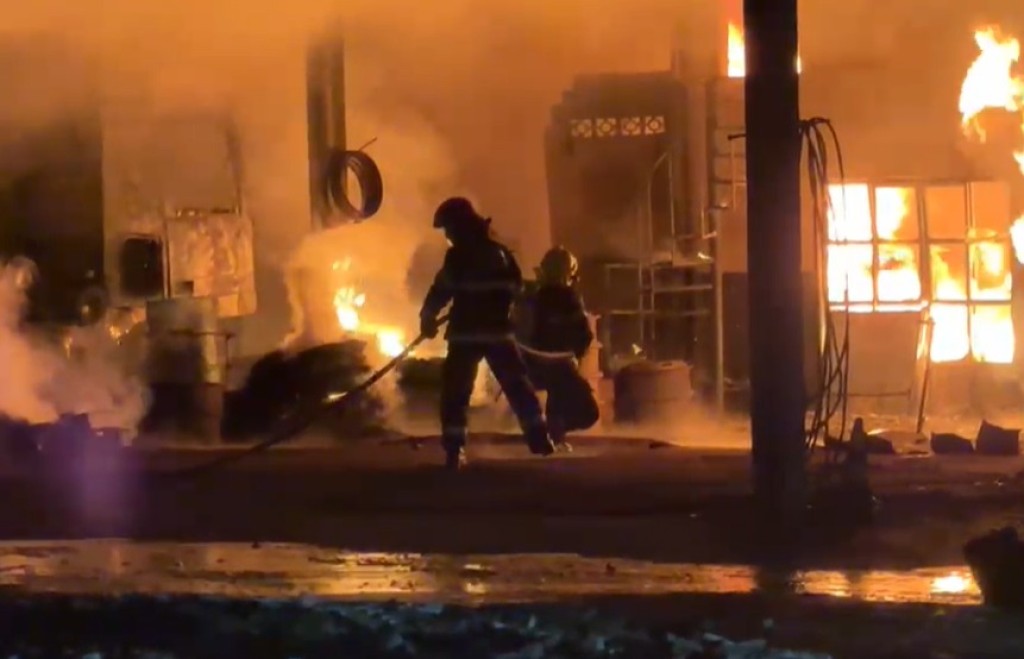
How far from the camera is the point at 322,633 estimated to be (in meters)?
7.16

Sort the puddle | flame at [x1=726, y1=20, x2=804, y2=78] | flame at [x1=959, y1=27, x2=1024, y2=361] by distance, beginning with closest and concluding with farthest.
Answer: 1. the puddle
2. flame at [x1=959, y1=27, x2=1024, y2=361]
3. flame at [x1=726, y1=20, x2=804, y2=78]

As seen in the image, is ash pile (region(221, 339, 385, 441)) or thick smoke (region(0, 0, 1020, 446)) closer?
ash pile (region(221, 339, 385, 441))

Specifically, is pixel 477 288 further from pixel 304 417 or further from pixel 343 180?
pixel 343 180

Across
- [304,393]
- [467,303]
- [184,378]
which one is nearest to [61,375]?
[184,378]

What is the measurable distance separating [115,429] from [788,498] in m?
5.17

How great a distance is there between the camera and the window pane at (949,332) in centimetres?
1449

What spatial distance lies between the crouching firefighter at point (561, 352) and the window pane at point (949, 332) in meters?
3.42

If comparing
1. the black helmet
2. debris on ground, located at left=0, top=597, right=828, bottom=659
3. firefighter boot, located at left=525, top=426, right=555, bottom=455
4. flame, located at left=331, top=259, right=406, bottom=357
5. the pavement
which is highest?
the black helmet

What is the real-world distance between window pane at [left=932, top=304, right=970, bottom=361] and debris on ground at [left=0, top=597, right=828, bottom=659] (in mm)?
7876

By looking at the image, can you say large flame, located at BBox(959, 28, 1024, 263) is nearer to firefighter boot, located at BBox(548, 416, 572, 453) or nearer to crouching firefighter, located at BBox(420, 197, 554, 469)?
firefighter boot, located at BBox(548, 416, 572, 453)

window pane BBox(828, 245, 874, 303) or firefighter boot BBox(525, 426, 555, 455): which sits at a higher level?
window pane BBox(828, 245, 874, 303)

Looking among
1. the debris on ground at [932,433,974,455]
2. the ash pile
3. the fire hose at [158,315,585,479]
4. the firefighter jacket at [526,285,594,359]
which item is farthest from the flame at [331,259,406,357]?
the debris on ground at [932,433,974,455]

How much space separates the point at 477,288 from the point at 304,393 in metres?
2.98

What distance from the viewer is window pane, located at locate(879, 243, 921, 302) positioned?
14.5m
